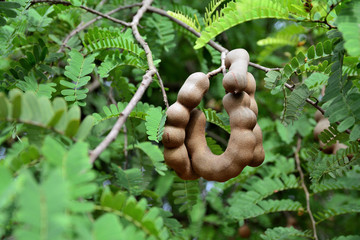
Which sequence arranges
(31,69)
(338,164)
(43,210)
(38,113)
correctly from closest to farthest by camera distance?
(43,210) → (38,113) → (338,164) → (31,69)

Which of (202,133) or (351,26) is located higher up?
(351,26)

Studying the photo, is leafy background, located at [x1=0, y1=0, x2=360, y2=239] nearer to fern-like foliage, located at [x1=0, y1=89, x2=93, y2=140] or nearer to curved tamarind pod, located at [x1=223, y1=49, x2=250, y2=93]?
fern-like foliage, located at [x1=0, y1=89, x2=93, y2=140]

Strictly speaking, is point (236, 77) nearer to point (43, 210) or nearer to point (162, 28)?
point (43, 210)

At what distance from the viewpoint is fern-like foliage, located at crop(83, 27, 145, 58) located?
3.76 feet

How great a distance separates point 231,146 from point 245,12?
1.26 feet

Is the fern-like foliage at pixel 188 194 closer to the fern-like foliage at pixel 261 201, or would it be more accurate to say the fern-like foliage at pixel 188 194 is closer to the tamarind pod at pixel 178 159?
the fern-like foliage at pixel 261 201

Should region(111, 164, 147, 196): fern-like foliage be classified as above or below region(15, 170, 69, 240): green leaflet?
below

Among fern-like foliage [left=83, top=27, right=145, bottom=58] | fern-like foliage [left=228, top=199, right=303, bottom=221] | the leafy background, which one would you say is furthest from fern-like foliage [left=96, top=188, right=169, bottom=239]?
fern-like foliage [left=228, top=199, right=303, bottom=221]

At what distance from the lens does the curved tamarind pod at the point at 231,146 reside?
837 millimetres

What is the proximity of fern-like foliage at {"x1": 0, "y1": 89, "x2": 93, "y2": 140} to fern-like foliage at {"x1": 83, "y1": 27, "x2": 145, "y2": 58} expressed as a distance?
0.57 metres

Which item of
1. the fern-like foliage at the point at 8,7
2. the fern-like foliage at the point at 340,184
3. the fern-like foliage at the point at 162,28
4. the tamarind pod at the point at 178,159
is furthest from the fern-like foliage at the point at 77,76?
the fern-like foliage at the point at 340,184

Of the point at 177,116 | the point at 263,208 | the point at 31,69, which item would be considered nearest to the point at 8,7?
the point at 31,69

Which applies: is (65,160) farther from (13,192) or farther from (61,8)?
(61,8)

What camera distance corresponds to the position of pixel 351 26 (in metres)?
0.68
